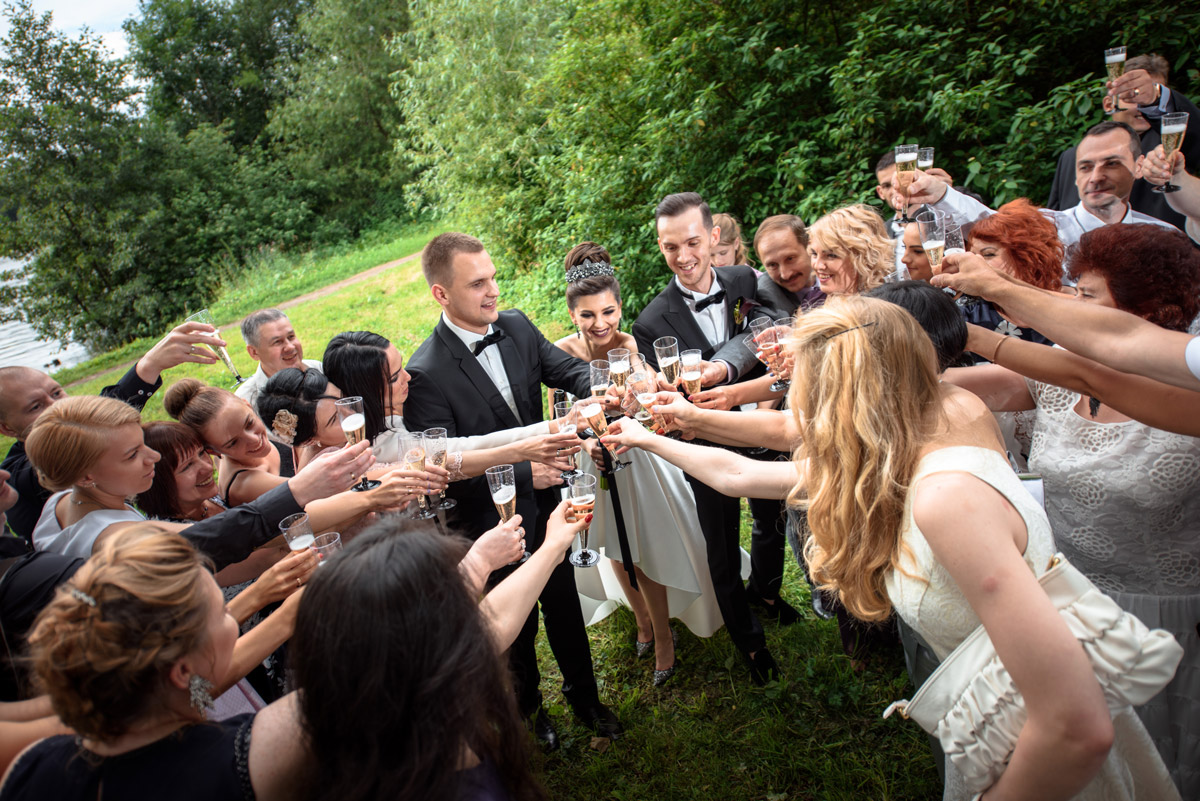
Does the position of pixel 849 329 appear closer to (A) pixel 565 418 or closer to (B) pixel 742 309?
(A) pixel 565 418

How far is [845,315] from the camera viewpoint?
6.85 feet

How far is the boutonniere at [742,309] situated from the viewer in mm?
4395

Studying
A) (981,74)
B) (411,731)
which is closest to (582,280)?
(411,731)

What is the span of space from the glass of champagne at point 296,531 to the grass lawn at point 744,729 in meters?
1.76

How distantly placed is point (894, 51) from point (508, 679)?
6.89 meters

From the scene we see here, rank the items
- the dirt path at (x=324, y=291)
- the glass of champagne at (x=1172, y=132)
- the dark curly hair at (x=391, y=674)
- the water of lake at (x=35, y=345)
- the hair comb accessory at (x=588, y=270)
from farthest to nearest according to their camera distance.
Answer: the water of lake at (x=35, y=345), the dirt path at (x=324, y=291), the hair comb accessory at (x=588, y=270), the glass of champagne at (x=1172, y=132), the dark curly hair at (x=391, y=674)

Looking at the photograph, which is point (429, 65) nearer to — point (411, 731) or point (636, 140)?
point (636, 140)

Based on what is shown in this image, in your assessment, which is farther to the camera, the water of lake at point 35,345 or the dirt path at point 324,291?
the water of lake at point 35,345

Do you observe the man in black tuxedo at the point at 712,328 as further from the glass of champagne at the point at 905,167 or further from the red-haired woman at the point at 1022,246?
the red-haired woman at the point at 1022,246

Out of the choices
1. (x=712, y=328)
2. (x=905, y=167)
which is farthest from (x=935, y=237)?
(x=712, y=328)

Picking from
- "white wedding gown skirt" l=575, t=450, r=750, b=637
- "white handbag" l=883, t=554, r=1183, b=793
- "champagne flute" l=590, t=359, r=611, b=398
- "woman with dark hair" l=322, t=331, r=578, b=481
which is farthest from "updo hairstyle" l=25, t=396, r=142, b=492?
"white handbag" l=883, t=554, r=1183, b=793

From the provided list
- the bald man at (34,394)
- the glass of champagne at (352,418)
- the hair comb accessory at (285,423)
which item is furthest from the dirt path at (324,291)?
the glass of champagne at (352,418)

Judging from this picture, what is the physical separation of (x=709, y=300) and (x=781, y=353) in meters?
0.80

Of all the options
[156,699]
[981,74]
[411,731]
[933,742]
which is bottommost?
[933,742]
